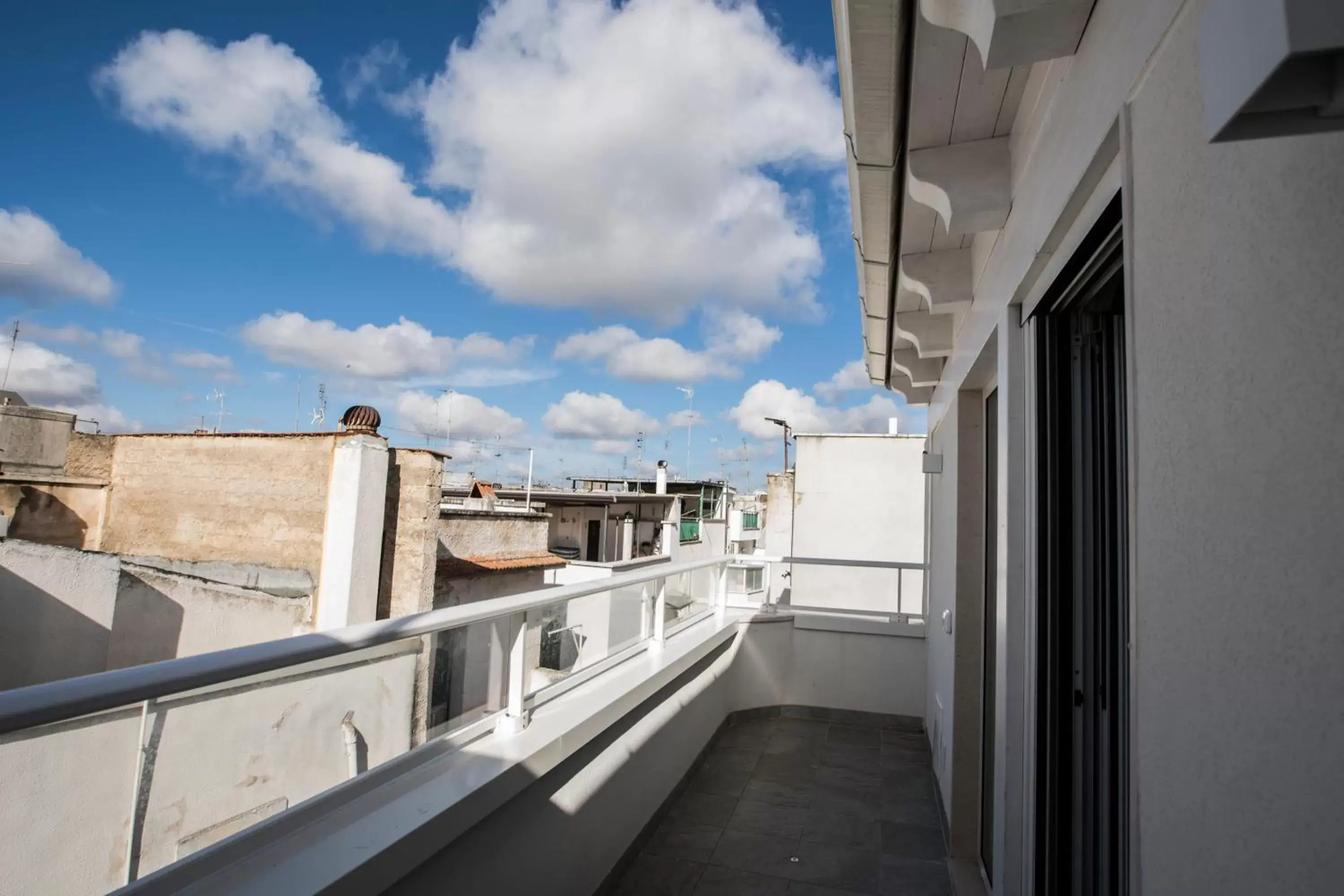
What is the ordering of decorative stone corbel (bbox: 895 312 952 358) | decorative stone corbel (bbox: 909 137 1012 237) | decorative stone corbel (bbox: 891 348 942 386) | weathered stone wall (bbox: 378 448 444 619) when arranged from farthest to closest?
1. weathered stone wall (bbox: 378 448 444 619)
2. decorative stone corbel (bbox: 891 348 942 386)
3. decorative stone corbel (bbox: 895 312 952 358)
4. decorative stone corbel (bbox: 909 137 1012 237)

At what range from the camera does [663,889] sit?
10.4 feet

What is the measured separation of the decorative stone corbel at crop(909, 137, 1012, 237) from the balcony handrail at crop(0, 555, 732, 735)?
82.3 inches

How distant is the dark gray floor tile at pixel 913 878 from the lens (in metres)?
3.32

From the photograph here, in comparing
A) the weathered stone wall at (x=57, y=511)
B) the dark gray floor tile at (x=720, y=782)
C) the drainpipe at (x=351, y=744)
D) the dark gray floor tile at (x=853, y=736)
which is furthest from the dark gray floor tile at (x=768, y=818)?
the weathered stone wall at (x=57, y=511)

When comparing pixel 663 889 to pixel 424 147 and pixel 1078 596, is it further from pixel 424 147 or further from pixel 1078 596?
pixel 424 147

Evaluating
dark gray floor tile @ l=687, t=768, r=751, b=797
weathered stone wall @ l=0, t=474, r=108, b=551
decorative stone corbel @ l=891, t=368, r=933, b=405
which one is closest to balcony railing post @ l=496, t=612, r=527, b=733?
dark gray floor tile @ l=687, t=768, r=751, b=797

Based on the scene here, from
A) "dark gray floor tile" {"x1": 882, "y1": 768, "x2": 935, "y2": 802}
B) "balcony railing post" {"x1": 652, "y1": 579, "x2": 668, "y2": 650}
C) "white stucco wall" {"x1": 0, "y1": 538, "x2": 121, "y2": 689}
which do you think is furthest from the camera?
"white stucco wall" {"x1": 0, "y1": 538, "x2": 121, "y2": 689}

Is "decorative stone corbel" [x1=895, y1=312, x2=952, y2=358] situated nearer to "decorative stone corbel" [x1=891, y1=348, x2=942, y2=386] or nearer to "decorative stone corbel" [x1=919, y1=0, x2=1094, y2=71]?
"decorative stone corbel" [x1=891, y1=348, x2=942, y2=386]

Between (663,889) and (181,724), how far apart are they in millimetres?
2561

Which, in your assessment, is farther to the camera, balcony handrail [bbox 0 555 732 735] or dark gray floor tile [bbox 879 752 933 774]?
dark gray floor tile [bbox 879 752 933 774]

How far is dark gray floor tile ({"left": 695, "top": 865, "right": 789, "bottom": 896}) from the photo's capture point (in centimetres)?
320

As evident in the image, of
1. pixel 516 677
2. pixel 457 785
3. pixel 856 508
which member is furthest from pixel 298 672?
pixel 856 508

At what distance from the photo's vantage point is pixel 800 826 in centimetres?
395

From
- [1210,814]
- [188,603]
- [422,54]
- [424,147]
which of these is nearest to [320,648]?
[1210,814]
